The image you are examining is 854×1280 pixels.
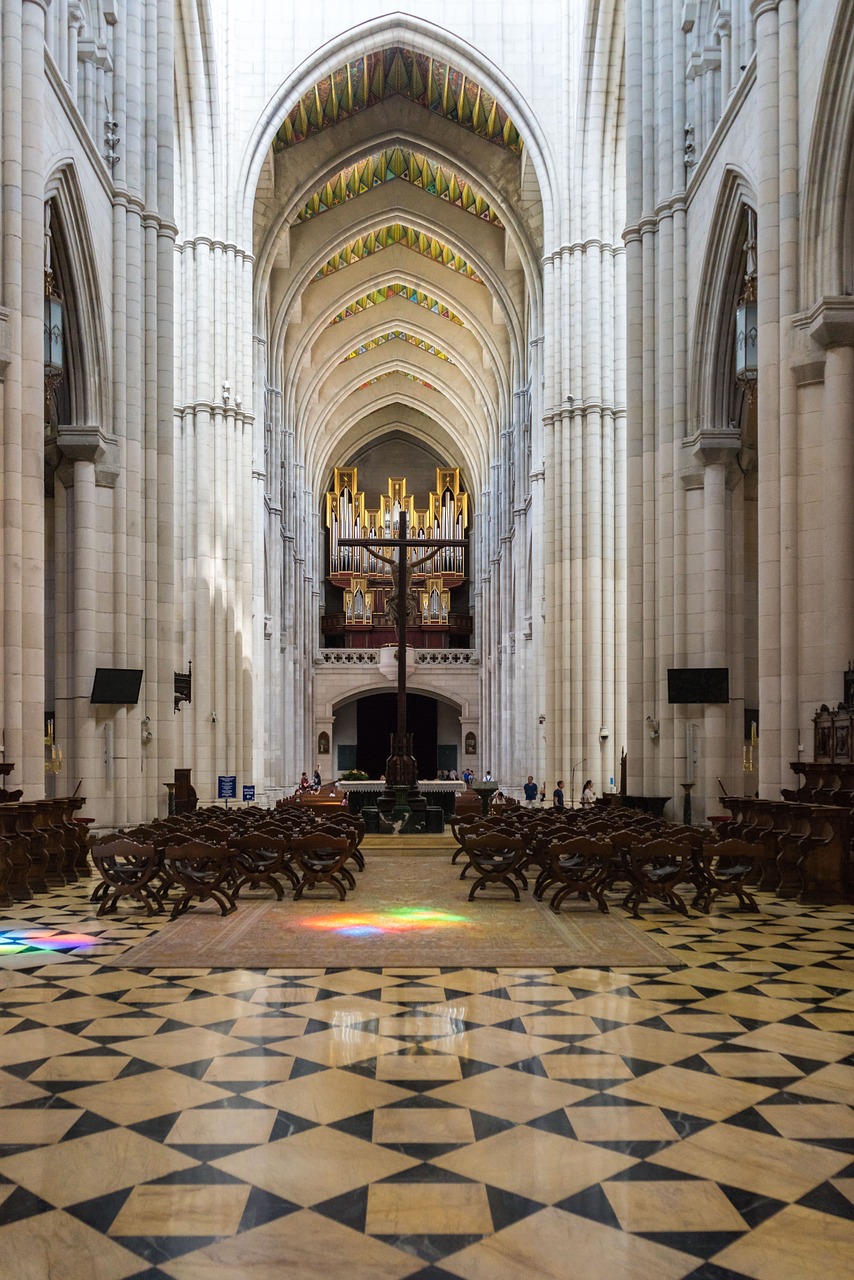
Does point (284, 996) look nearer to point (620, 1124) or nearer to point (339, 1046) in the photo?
point (339, 1046)

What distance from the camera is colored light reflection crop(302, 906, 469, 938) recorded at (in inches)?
356

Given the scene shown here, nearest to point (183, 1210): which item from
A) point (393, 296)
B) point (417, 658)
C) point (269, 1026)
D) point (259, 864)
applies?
point (269, 1026)

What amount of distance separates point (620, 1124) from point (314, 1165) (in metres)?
1.15

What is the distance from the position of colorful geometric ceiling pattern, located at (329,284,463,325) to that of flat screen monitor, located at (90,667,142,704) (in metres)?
28.2

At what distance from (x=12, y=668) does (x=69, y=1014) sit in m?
6.84

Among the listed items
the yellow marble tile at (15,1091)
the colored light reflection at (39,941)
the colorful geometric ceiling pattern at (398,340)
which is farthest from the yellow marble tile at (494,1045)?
the colorful geometric ceiling pattern at (398,340)

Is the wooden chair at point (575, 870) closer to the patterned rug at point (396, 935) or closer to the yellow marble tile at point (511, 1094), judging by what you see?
the patterned rug at point (396, 935)

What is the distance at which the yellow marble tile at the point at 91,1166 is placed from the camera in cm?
369

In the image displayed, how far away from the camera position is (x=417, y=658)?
4928 cm

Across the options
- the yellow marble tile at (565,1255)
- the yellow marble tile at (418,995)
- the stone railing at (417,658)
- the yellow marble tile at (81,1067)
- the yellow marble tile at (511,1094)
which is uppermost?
the stone railing at (417,658)

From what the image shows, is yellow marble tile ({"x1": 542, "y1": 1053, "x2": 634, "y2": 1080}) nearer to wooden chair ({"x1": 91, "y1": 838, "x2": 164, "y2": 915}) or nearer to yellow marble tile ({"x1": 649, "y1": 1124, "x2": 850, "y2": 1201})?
yellow marble tile ({"x1": 649, "y1": 1124, "x2": 850, "y2": 1201})

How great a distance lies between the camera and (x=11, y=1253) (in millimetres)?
3229

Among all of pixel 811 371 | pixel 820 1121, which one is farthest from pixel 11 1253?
pixel 811 371

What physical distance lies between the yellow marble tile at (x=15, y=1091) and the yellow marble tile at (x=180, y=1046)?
0.54 meters
